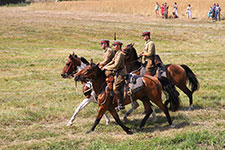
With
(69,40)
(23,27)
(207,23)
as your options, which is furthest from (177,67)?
(207,23)

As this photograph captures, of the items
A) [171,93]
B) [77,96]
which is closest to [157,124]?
[171,93]

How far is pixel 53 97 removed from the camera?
49.1 ft

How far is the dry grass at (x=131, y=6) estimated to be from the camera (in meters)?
50.3

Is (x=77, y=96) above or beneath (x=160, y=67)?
beneath

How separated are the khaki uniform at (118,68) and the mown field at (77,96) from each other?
1.46 metres

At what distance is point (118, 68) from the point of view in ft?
33.8

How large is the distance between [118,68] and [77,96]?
5149mm

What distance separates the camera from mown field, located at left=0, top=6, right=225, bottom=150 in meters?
9.59

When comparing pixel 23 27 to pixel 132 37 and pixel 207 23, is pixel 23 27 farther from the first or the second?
pixel 207 23

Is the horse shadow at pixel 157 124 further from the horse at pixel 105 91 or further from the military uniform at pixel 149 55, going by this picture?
the military uniform at pixel 149 55

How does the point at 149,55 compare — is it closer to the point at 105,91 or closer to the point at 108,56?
the point at 108,56

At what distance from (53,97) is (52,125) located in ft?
12.3

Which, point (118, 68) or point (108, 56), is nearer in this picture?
point (118, 68)

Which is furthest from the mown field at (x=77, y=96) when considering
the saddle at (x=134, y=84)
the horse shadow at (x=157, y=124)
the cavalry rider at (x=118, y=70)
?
the saddle at (x=134, y=84)
